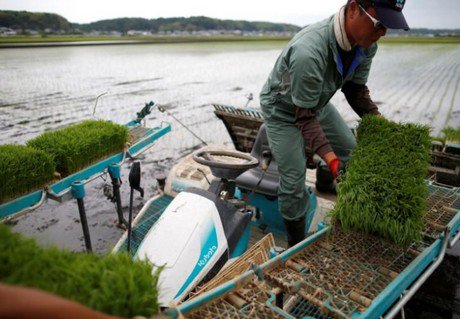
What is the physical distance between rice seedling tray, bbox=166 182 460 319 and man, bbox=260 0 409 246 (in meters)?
0.62

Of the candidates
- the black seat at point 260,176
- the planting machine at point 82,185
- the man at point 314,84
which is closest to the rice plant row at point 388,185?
the man at point 314,84

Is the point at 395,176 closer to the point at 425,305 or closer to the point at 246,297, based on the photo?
the point at 246,297

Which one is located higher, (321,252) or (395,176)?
(395,176)

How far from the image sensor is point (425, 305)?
2920 millimetres

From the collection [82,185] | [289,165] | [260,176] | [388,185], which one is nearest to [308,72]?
[289,165]

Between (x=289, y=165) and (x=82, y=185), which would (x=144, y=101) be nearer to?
(x=82, y=185)

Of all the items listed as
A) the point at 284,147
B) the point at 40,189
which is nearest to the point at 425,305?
the point at 284,147

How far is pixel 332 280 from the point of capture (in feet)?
6.38

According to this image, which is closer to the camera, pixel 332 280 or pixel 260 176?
pixel 332 280

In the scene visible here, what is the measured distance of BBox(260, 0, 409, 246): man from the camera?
2.43m

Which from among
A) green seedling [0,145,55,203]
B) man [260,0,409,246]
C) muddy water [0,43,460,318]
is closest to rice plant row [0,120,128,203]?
green seedling [0,145,55,203]

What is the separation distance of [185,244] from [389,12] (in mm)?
1937

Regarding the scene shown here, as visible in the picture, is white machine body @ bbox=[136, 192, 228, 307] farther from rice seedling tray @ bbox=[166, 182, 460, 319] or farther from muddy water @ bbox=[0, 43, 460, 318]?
muddy water @ bbox=[0, 43, 460, 318]

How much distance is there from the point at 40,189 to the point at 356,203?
262cm
